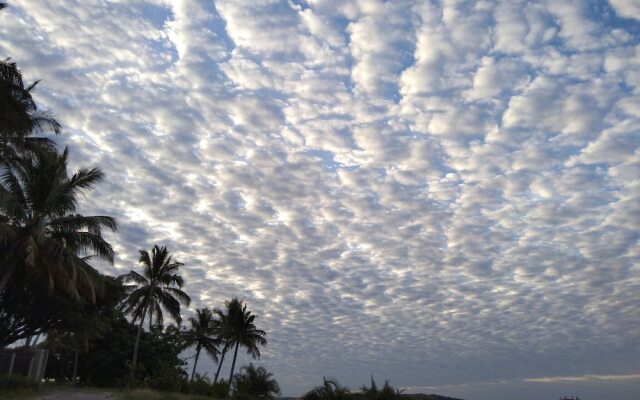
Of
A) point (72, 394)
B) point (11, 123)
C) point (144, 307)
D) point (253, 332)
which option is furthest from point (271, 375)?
point (11, 123)

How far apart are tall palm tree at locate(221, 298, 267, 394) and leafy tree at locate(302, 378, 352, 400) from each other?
18.6 m

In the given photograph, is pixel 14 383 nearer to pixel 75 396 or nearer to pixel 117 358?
pixel 75 396

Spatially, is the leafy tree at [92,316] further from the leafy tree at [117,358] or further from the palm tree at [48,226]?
the leafy tree at [117,358]

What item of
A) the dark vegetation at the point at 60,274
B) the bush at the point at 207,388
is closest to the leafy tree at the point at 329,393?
the dark vegetation at the point at 60,274

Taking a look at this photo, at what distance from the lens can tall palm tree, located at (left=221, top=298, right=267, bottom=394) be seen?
47.0m

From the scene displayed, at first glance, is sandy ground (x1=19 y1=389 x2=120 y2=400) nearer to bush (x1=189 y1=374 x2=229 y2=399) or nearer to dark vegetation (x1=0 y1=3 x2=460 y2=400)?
dark vegetation (x1=0 y1=3 x2=460 y2=400)

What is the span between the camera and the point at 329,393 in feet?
94.0

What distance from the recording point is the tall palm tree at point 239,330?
47000mm

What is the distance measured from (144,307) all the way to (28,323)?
12693 millimetres

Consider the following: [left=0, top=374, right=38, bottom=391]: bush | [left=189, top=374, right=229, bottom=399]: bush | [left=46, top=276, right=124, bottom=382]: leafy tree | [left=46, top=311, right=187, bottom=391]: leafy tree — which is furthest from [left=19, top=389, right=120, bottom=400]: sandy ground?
[left=46, top=311, right=187, bottom=391]: leafy tree

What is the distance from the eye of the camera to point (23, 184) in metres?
22.3

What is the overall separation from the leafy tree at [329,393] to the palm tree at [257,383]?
10678mm

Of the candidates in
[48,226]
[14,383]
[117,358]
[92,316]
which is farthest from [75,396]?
Result: [117,358]

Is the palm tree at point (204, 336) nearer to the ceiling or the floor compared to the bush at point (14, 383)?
nearer to the ceiling
